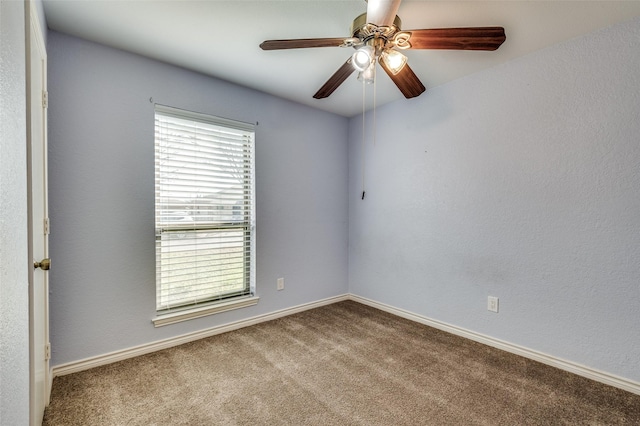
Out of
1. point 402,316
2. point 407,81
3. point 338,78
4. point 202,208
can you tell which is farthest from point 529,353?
point 202,208

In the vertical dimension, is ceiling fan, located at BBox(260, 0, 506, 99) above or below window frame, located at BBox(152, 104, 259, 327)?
above

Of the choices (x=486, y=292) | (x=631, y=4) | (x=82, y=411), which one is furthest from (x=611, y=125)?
(x=82, y=411)

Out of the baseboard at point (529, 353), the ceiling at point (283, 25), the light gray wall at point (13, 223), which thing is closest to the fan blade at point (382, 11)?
the ceiling at point (283, 25)

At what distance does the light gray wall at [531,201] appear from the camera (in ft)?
6.29

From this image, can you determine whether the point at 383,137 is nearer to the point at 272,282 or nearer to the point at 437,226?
the point at 437,226

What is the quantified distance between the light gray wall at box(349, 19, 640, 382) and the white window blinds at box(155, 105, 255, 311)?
5.04ft

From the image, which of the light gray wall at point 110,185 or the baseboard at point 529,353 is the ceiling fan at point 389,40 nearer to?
the light gray wall at point 110,185

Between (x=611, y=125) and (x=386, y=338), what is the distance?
7.21 feet

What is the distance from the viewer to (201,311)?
2.62m

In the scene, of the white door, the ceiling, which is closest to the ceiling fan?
the ceiling

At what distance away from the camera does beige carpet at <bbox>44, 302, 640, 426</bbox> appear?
1.66 m

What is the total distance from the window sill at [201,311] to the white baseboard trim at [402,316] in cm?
14

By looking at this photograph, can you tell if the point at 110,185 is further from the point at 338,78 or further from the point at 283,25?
the point at 338,78

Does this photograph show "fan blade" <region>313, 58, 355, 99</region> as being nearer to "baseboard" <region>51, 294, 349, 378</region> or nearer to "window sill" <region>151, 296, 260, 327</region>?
"window sill" <region>151, 296, 260, 327</region>
